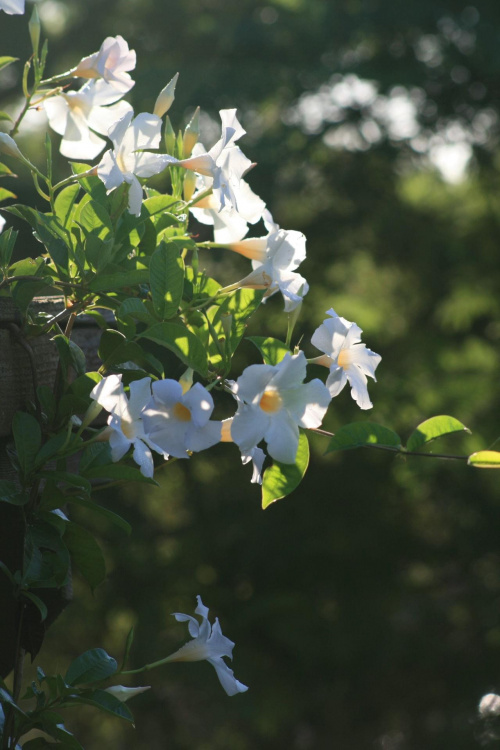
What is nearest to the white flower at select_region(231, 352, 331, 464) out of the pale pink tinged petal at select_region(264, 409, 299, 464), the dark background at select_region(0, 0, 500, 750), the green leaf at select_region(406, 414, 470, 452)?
the pale pink tinged petal at select_region(264, 409, 299, 464)

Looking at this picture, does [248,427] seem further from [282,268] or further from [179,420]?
[282,268]

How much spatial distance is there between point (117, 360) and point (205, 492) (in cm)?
247

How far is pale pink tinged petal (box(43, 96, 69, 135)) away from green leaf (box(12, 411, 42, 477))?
0.28 meters

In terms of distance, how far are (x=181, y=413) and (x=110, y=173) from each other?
7.2 inches

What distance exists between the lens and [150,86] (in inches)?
110

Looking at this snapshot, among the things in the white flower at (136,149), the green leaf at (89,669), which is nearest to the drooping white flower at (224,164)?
the white flower at (136,149)

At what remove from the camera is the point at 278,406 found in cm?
47

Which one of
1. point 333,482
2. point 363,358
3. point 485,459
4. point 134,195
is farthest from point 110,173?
point 333,482

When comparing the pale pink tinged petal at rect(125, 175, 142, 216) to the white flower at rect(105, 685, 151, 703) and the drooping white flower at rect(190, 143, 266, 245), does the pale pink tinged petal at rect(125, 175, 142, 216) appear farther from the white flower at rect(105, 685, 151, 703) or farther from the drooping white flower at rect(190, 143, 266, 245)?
the white flower at rect(105, 685, 151, 703)

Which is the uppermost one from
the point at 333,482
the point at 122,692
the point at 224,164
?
the point at 224,164

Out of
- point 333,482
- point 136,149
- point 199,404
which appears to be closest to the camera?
point 199,404

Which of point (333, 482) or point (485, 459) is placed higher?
point (485, 459)

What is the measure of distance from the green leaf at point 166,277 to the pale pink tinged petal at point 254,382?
9cm

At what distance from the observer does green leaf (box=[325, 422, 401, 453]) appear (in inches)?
20.4
